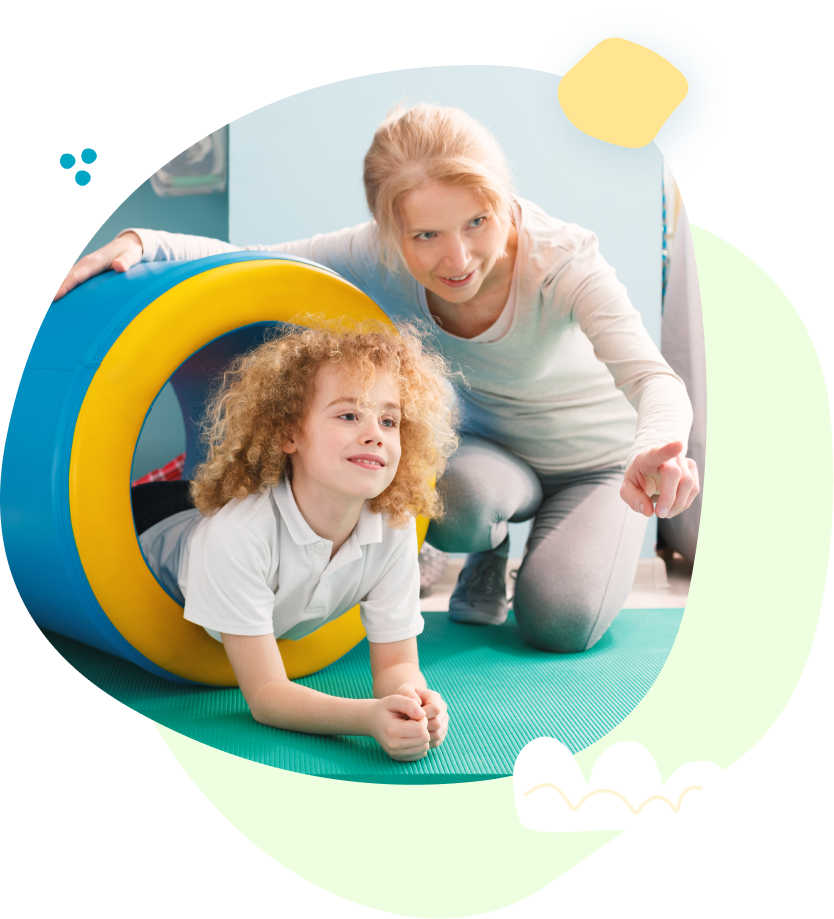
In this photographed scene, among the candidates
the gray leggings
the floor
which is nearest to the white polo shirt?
the gray leggings

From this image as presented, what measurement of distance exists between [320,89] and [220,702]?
A: 0.75 meters

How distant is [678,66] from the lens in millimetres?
1062

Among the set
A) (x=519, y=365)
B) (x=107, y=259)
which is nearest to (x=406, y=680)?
(x=519, y=365)

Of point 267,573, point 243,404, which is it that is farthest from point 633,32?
point 267,573

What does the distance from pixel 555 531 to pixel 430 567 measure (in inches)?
7.6

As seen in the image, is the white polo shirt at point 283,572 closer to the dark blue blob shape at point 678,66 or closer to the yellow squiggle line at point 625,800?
the yellow squiggle line at point 625,800

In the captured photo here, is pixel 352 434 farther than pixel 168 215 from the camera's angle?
No

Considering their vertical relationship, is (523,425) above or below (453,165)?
below

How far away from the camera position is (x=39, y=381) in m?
A: 1.04

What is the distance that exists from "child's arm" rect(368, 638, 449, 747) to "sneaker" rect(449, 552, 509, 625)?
0.13 m

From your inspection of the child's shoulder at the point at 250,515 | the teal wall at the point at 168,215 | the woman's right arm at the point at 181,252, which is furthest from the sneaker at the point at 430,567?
the teal wall at the point at 168,215

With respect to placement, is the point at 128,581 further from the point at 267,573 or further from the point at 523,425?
the point at 523,425

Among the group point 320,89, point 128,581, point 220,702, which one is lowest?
point 220,702

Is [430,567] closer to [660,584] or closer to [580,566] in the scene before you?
[580,566]
